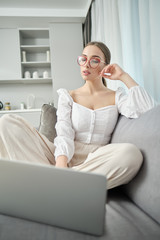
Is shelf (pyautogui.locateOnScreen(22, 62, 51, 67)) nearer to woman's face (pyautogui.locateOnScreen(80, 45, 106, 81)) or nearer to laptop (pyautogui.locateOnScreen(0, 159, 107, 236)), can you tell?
woman's face (pyautogui.locateOnScreen(80, 45, 106, 81))

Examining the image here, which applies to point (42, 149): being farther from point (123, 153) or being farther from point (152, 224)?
point (152, 224)

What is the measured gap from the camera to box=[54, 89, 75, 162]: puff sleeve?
112cm

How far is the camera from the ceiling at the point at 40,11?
3617 millimetres

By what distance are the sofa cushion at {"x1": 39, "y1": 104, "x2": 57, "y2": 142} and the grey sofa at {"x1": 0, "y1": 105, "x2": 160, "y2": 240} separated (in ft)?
1.94

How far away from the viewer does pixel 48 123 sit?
5.05 ft

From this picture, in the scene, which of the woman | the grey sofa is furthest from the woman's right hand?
the grey sofa

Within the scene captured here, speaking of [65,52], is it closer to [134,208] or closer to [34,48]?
[34,48]

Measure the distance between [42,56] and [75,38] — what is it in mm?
859

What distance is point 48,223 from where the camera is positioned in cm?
60

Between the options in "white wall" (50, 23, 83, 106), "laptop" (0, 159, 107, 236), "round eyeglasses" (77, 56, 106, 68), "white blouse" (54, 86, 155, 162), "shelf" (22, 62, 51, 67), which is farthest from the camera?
"shelf" (22, 62, 51, 67)

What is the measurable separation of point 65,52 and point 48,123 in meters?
2.79

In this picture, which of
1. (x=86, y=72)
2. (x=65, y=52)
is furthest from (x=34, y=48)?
(x=86, y=72)

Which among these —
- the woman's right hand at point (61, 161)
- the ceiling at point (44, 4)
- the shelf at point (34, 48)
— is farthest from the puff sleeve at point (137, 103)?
the shelf at point (34, 48)

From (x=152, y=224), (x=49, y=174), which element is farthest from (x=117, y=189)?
(x=49, y=174)
